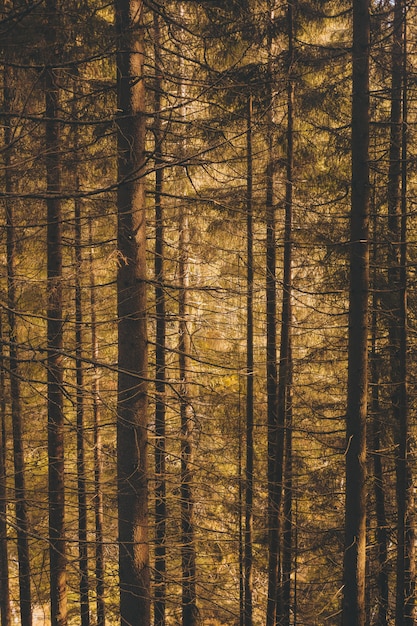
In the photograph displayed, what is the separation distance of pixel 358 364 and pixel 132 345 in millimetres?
3218

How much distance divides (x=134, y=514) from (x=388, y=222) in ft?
23.6

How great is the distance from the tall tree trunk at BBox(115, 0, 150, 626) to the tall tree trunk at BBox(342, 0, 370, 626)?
296 centimetres

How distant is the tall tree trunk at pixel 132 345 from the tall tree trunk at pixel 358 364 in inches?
116

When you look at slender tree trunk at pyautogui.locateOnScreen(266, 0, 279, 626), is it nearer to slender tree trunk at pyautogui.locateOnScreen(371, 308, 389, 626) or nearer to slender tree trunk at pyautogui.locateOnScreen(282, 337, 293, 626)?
slender tree trunk at pyautogui.locateOnScreen(282, 337, 293, 626)

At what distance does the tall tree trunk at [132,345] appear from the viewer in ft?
21.7

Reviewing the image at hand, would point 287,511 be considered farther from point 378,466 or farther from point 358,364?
point 358,364

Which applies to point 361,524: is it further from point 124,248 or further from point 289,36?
point 289,36

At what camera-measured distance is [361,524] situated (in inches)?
333

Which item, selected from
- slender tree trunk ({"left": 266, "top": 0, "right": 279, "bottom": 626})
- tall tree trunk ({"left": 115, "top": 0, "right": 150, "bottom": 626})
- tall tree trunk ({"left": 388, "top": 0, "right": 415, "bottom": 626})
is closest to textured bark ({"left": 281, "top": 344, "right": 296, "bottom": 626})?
slender tree trunk ({"left": 266, "top": 0, "right": 279, "bottom": 626})

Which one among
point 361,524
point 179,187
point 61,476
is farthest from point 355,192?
point 179,187

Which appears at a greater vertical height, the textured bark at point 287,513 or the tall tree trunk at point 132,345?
the tall tree trunk at point 132,345

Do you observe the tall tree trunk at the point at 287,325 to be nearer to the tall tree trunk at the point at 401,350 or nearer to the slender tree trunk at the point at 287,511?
the slender tree trunk at the point at 287,511

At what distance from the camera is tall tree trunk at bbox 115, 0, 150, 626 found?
6609 mm

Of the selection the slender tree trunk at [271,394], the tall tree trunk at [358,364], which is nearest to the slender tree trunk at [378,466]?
the slender tree trunk at [271,394]
